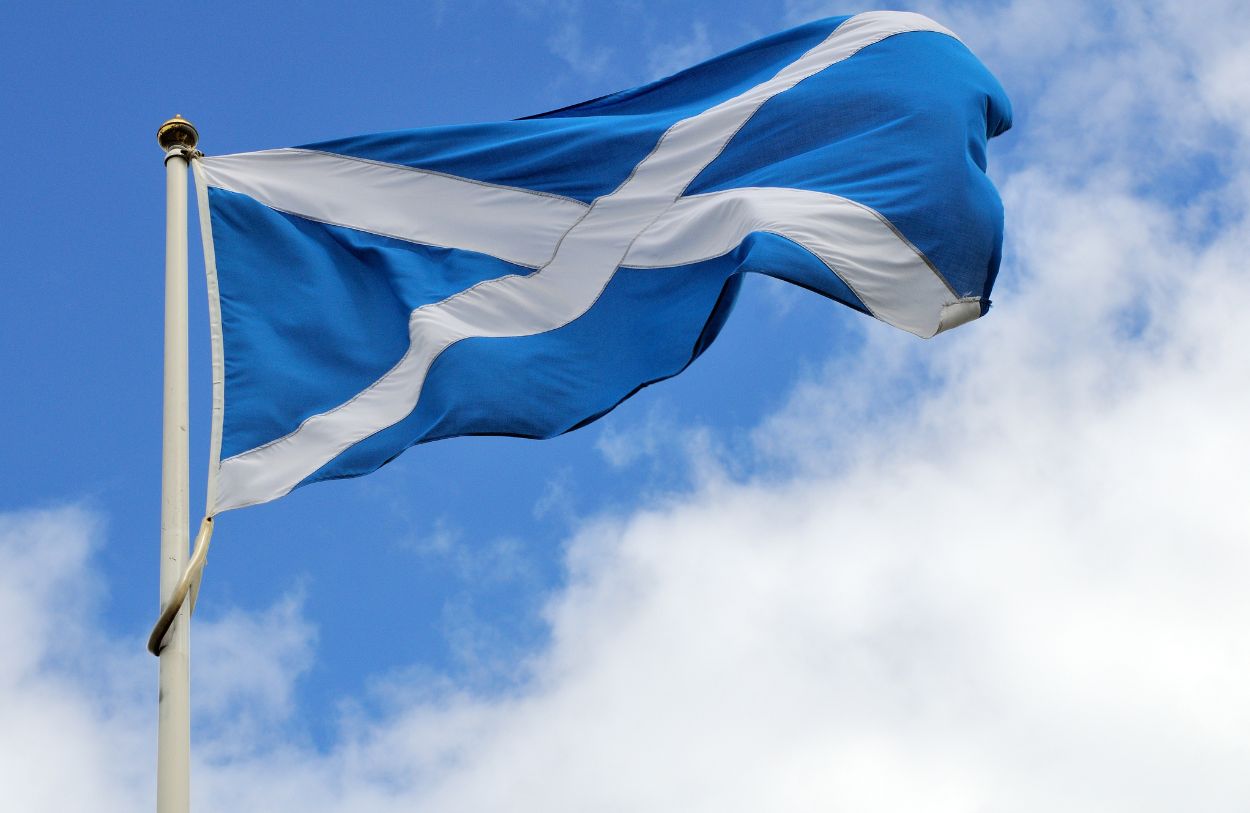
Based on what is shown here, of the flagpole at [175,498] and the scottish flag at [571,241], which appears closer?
the flagpole at [175,498]

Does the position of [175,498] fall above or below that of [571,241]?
above

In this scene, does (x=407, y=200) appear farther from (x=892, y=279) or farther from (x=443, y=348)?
(x=892, y=279)

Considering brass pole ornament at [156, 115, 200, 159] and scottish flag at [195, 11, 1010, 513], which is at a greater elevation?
brass pole ornament at [156, 115, 200, 159]

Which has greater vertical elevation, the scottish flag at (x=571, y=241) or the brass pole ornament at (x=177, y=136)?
the brass pole ornament at (x=177, y=136)

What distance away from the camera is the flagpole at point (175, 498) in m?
6.26

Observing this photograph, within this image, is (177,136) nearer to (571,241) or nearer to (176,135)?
(176,135)

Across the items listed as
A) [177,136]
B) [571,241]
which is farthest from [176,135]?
[571,241]

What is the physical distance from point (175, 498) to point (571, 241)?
3239 mm

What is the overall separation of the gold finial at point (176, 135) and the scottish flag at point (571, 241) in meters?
0.22

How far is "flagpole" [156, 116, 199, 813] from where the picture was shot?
626 cm

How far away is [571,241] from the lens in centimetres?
963

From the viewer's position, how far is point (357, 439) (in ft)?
27.1

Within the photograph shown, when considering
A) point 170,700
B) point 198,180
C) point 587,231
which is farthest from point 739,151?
point 170,700

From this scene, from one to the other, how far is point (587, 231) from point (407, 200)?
98 cm
